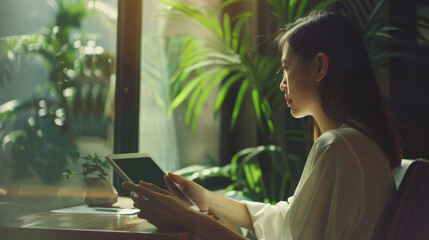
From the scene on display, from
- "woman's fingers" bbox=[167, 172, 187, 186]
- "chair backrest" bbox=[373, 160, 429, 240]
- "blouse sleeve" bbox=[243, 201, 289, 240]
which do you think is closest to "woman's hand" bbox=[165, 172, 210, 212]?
"woman's fingers" bbox=[167, 172, 187, 186]

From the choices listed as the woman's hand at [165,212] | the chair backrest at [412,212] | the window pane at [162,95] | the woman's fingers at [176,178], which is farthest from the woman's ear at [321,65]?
the window pane at [162,95]

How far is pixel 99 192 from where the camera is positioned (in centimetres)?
166

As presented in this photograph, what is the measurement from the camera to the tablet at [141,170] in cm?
143

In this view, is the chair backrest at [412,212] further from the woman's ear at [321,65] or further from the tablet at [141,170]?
the tablet at [141,170]

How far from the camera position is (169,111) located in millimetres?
2682

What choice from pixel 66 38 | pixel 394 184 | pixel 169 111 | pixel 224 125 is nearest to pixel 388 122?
pixel 394 184

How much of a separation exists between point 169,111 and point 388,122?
1567 millimetres

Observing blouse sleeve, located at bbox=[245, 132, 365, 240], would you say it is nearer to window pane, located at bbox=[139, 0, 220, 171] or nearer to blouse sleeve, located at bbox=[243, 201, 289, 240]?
blouse sleeve, located at bbox=[243, 201, 289, 240]

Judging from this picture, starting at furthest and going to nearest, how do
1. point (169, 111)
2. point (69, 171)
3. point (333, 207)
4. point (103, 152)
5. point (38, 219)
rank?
point (169, 111) < point (103, 152) < point (69, 171) < point (38, 219) < point (333, 207)

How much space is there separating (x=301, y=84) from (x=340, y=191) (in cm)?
30

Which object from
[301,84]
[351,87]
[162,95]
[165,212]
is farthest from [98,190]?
[162,95]

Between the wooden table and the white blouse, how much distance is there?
26 cm

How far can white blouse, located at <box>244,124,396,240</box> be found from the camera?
1115 mm

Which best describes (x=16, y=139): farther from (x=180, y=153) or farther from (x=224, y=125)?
(x=224, y=125)
